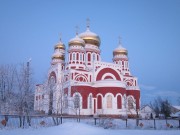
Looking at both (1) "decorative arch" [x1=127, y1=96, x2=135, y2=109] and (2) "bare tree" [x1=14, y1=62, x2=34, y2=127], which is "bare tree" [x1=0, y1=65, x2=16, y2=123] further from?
(1) "decorative arch" [x1=127, y1=96, x2=135, y2=109]

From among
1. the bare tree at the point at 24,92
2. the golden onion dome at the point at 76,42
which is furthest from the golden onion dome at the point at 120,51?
the bare tree at the point at 24,92

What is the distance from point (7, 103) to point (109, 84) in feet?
44.6

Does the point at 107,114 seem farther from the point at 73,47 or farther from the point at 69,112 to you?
the point at 73,47

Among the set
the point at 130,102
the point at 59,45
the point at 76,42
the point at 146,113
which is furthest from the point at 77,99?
the point at 59,45

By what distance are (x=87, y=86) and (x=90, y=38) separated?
10.4 m

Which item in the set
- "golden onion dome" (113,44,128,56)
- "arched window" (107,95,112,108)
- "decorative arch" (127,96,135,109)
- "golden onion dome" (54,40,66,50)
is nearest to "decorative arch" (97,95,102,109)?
"arched window" (107,95,112,108)

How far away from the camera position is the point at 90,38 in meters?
36.4

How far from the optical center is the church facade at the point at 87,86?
2781cm

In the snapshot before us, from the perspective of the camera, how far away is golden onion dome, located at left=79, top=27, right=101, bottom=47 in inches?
1430

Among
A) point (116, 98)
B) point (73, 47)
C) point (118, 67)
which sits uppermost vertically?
point (73, 47)

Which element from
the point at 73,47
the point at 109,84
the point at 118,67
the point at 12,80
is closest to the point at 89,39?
the point at 73,47

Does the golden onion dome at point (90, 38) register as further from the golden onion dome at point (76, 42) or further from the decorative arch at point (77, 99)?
the decorative arch at point (77, 99)

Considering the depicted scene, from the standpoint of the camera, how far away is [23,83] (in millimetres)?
19453

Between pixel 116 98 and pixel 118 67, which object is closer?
pixel 116 98
